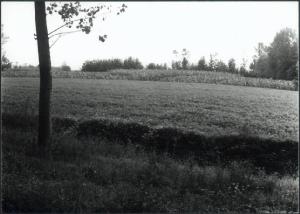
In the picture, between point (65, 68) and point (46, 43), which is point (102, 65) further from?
Answer: point (46, 43)

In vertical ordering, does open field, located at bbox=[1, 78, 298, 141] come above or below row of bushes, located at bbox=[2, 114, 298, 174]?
above

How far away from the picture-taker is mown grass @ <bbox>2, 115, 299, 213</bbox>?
855 cm

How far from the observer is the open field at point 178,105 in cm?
1673

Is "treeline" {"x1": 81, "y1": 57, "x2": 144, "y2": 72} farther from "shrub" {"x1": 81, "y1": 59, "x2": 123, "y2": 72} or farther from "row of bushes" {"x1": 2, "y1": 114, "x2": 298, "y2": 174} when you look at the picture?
"row of bushes" {"x1": 2, "y1": 114, "x2": 298, "y2": 174}

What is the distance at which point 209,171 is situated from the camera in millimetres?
11867

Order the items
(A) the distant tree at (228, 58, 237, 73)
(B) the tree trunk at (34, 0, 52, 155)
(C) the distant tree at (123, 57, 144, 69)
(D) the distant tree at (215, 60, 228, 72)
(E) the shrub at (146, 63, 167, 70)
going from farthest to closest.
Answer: (C) the distant tree at (123, 57, 144, 69)
(E) the shrub at (146, 63, 167, 70)
(D) the distant tree at (215, 60, 228, 72)
(A) the distant tree at (228, 58, 237, 73)
(B) the tree trunk at (34, 0, 52, 155)

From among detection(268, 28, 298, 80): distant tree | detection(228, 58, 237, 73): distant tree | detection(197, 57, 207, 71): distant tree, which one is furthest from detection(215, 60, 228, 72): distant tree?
detection(268, 28, 298, 80): distant tree

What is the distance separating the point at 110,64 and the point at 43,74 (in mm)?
22319

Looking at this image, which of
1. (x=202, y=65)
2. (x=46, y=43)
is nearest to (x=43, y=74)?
(x=46, y=43)

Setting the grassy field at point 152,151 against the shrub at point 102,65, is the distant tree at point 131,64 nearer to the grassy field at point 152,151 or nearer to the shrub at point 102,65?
the shrub at point 102,65

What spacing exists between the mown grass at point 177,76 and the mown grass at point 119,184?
1470 cm

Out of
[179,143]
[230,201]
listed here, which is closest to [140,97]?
[179,143]

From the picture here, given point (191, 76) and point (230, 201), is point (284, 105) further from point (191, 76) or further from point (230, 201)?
point (230, 201)

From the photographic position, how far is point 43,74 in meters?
12.0
